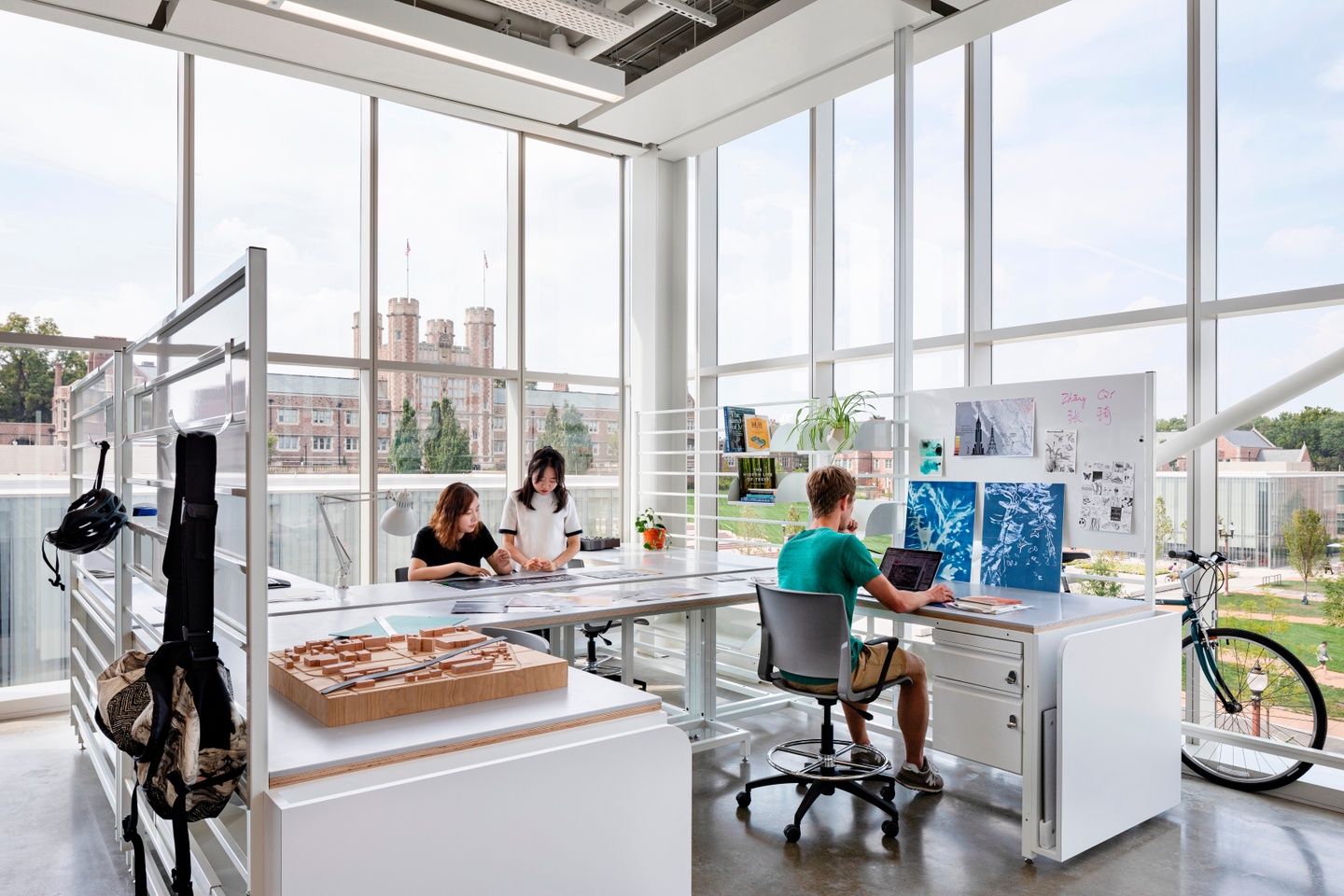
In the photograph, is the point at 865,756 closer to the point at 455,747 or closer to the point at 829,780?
the point at 829,780

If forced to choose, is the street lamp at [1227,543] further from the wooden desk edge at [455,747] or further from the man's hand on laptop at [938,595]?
the wooden desk edge at [455,747]

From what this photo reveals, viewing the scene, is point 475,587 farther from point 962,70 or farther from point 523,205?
point 962,70

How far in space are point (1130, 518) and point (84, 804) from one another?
433 cm

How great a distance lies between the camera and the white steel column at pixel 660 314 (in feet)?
21.9

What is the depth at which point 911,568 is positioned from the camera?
3.67m

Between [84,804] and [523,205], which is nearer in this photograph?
[84,804]

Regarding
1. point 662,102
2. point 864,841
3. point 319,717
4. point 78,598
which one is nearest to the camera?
point 319,717

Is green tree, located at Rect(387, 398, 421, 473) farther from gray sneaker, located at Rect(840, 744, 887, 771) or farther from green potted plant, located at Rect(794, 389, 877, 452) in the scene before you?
gray sneaker, located at Rect(840, 744, 887, 771)

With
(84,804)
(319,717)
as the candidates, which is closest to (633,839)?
(319,717)

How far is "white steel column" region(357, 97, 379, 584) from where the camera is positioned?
5.67 metres

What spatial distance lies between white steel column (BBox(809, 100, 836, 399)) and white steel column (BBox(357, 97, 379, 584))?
112 inches

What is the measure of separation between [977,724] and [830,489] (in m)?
1.03

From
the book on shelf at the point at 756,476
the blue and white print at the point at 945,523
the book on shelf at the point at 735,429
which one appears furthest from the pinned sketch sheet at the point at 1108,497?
the book on shelf at the point at 735,429

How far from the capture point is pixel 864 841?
10.6 feet
